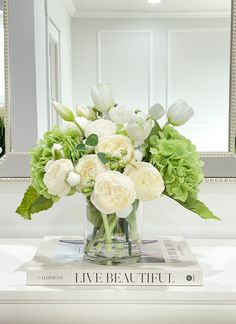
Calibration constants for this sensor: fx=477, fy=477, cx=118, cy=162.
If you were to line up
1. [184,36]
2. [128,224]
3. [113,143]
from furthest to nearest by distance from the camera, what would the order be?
[184,36], [128,224], [113,143]

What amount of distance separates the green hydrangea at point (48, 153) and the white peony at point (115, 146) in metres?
0.06

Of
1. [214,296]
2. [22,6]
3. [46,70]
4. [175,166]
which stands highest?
[22,6]

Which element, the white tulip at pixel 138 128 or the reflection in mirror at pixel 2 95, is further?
the reflection in mirror at pixel 2 95

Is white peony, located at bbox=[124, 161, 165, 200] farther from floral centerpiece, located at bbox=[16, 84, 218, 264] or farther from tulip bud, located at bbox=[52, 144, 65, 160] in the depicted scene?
tulip bud, located at bbox=[52, 144, 65, 160]

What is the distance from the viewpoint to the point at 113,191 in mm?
935

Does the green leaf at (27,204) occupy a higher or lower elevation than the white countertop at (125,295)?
higher

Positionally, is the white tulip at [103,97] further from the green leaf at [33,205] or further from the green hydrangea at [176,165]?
the green leaf at [33,205]

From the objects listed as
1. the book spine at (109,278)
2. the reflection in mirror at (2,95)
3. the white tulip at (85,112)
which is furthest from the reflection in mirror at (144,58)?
the book spine at (109,278)

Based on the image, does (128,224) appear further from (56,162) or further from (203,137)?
(203,137)

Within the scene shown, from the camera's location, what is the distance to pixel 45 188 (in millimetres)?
1029

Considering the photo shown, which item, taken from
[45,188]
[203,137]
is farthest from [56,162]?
[203,137]

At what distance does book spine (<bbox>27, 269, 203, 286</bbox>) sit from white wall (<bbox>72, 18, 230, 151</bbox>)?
472 mm

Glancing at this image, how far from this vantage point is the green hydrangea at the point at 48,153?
102cm

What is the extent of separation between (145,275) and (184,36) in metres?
0.70
